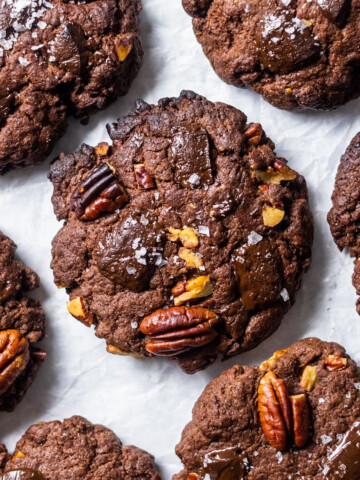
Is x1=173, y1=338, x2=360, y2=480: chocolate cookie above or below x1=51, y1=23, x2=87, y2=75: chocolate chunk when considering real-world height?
below

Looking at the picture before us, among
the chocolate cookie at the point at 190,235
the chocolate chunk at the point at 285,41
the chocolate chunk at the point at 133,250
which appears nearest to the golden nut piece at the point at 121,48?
the chocolate cookie at the point at 190,235

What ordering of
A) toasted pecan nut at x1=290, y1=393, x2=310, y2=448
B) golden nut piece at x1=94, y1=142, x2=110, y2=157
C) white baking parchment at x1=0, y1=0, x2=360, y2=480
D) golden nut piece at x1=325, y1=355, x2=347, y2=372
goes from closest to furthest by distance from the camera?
toasted pecan nut at x1=290, y1=393, x2=310, y2=448, golden nut piece at x1=325, y1=355, x2=347, y2=372, golden nut piece at x1=94, y1=142, x2=110, y2=157, white baking parchment at x1=0, y1=0, x2=360, y2=480

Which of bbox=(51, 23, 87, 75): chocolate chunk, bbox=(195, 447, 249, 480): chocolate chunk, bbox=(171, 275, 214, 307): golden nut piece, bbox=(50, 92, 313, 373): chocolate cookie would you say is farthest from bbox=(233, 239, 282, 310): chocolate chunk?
bbox=(51, 23, 87, 75): chocolate chunk

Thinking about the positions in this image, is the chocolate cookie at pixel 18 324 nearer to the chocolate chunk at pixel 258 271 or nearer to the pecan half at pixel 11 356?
the pecan half at pixel 11 356

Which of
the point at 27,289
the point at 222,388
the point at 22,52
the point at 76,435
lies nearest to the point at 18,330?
the point at 27,289

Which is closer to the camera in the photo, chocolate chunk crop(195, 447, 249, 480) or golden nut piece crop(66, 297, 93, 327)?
chocolate chunk crop(195, 447, 249, 480)

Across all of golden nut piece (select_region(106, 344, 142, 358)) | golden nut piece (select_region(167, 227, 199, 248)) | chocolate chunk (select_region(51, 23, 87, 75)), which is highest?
chocolate chunk (select_region(51, 23, 87, 75))

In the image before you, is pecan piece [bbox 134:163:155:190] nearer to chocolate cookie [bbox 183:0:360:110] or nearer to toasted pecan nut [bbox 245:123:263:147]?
toasted pecan nut [bbox 245:123:263:147]
